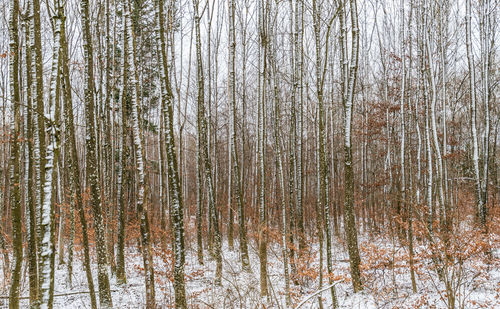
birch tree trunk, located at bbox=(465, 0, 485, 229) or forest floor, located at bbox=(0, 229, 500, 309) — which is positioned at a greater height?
birch tree trunk, located at bbox=(465, 0, 485, 229)

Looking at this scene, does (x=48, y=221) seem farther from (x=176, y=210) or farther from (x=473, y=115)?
(x=473, y=115)

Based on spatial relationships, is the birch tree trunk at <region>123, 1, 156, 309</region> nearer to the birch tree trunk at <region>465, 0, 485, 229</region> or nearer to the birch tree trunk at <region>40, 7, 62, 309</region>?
the birch tree trunk at <region>40, 7, 62, 309</region>

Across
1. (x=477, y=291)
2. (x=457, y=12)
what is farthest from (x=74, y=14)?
(x=457, y=12)

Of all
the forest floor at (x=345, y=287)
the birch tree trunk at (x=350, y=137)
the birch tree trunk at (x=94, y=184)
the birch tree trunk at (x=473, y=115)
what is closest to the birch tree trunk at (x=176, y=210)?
the forest floor at (x=345, y=287)

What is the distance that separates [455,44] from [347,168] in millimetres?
11637

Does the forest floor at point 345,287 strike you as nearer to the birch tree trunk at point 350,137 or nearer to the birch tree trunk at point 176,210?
the birch tree trunk at point 350,137

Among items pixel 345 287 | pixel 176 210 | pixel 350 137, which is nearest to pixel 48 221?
pixel 176 210

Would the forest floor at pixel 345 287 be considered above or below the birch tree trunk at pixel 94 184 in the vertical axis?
below

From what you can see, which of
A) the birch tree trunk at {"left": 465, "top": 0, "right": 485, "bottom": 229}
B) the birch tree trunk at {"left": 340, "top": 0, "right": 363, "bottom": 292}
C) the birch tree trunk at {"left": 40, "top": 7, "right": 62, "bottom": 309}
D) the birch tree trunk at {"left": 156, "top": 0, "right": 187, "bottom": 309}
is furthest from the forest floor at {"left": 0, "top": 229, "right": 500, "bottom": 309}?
the birch tree trunk at {"left": 40, "top": 7, "right": 62, "bottom": 309}

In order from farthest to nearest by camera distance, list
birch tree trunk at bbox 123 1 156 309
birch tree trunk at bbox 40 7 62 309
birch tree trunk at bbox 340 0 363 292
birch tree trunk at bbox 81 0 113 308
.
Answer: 1. birch tree trunk at bbox 340 0 363 292
2. birch tree trunk at bbox 81 0 113 308
3. birch tree trunk at bbox 123 1 156 309
4. birch tree trunk at bbox 40 7 62 309

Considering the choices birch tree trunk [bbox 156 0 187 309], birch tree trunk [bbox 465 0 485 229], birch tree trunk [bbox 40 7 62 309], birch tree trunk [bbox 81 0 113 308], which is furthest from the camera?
birch tree trunk [bbox 465 0 485 229]

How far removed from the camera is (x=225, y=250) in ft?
39.1

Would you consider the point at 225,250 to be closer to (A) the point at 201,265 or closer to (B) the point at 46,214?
(A) the point at 201,265

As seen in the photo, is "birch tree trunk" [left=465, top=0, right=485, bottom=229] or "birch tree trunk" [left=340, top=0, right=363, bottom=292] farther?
"birch tree trunk" [left=465, top=0, right=485, bottom=229]
